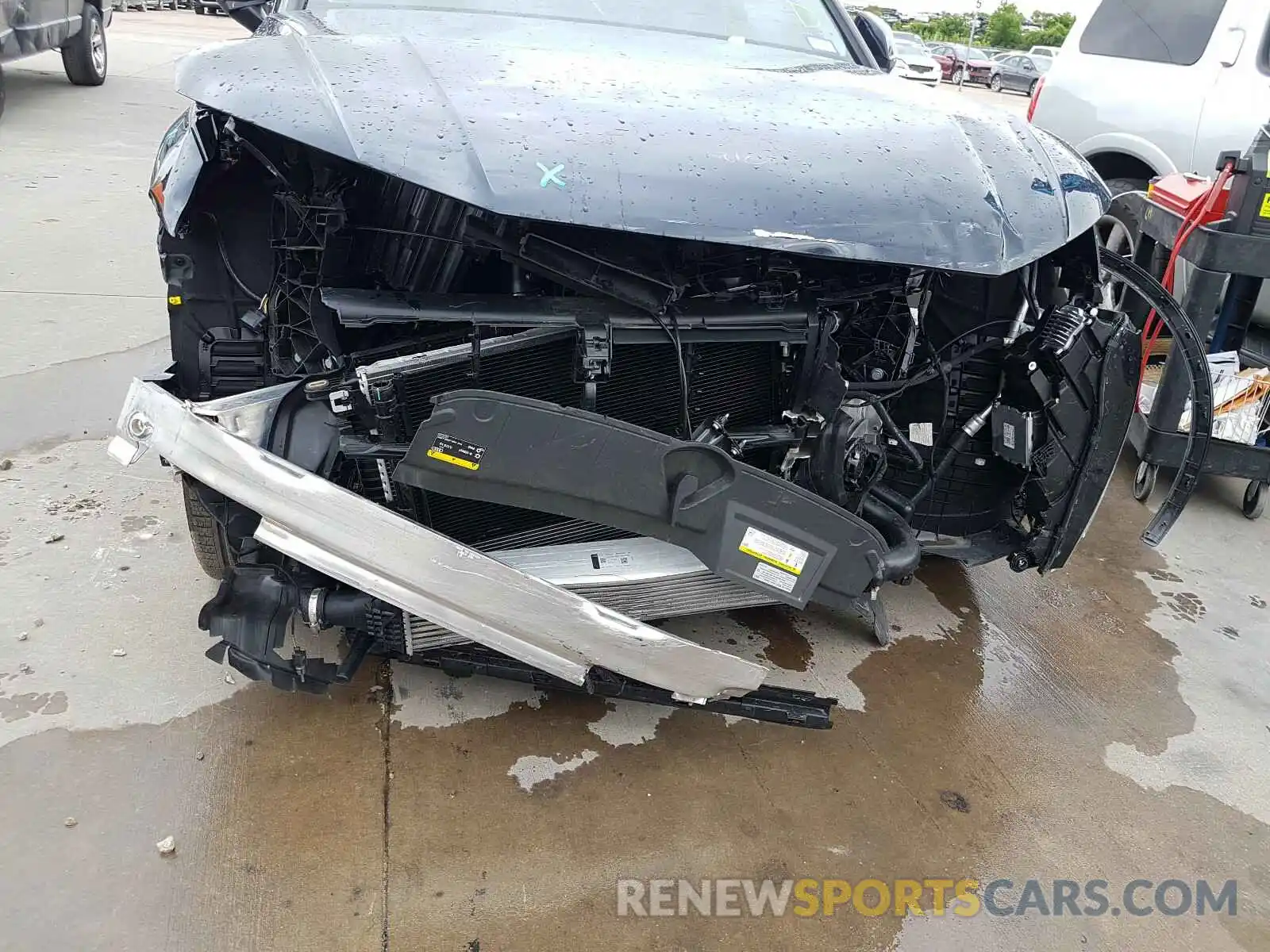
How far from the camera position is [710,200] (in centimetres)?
176

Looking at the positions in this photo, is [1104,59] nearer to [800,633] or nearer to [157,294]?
[800,633]

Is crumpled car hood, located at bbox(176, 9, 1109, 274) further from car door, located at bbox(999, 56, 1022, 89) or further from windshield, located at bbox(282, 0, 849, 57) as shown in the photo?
car door, located at bbox(999, 56, 1022, 89)

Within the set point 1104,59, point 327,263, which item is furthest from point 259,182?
point 1104,59

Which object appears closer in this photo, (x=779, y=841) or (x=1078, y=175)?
(x=779, y=841)

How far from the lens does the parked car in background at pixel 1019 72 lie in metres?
26.0

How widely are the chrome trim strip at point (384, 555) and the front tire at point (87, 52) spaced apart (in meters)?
10.0

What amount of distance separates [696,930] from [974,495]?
1548 millimetres

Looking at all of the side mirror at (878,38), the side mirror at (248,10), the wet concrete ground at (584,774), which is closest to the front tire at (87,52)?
the side mirror at (248,10)

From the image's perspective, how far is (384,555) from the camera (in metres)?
1.79

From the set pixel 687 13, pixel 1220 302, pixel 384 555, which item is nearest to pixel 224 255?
pixel 384 555

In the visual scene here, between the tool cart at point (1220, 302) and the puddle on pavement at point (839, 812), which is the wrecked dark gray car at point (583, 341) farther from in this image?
the tool cart at point (1220, 302)

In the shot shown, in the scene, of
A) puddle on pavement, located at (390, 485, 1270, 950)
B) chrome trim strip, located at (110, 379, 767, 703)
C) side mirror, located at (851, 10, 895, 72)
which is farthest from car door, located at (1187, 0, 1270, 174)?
chrome trim strip, located at (110, 379, 767, 703)

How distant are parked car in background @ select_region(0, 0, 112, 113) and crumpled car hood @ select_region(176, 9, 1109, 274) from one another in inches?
285

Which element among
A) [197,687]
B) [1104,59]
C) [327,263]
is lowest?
[197,687]
